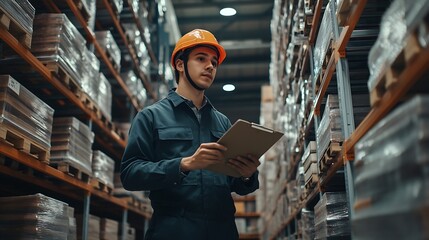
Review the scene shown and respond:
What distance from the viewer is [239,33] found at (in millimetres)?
14297

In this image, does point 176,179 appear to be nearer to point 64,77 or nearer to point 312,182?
point 312,182

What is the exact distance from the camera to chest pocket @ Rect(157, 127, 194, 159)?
3.35 m

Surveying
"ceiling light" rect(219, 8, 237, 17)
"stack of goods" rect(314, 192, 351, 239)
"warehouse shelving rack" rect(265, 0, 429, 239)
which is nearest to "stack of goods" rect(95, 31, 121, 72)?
"warehouse shelving rack" rect(265, 0, 429, 239)

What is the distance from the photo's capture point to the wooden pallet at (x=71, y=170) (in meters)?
4.93

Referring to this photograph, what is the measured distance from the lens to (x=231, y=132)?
2828 millimetres

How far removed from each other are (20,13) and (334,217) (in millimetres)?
2921

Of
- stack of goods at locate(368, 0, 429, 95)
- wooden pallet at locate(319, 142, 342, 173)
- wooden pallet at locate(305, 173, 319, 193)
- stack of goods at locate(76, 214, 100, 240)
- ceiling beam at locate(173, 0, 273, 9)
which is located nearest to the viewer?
stack of goods at locate(368, 0, 429, 95)

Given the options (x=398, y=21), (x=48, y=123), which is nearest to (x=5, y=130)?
(x=48, y=123)

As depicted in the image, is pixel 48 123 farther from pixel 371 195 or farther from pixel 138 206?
pixel 138 206

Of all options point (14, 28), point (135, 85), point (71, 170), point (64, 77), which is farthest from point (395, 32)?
point (135, 85)

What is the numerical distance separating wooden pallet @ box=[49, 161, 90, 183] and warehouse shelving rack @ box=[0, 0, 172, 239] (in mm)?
43

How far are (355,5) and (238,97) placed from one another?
1570cm

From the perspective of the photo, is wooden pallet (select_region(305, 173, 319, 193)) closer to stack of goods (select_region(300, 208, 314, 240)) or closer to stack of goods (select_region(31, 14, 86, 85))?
stack of goods (select_region(300, 208, 314, 240))

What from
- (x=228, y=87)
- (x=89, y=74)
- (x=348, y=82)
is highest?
(x=228, y=87)
